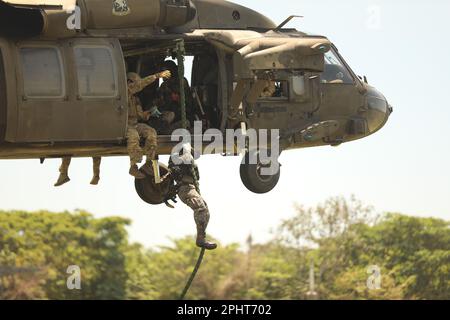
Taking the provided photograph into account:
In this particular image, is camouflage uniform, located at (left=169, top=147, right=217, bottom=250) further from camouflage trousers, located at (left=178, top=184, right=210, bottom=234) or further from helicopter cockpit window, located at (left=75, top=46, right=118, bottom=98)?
helicopter cockpit window, located at (left=75, top=46, right=118, bottom=98)

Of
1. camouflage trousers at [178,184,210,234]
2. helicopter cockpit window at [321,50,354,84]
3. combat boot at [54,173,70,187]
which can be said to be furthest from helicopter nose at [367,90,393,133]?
combat boot at [54,173,70,187]

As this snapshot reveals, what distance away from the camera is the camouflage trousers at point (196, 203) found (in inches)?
1021

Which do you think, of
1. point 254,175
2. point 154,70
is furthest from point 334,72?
point 154,70

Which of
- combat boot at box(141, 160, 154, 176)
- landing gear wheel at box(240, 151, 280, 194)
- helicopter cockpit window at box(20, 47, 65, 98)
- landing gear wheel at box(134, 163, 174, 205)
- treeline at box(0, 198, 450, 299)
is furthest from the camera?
treeline at box(0, 198, 450, 299)

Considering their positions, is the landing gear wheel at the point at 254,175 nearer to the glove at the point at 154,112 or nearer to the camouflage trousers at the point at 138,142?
the glove at the point at 154,112

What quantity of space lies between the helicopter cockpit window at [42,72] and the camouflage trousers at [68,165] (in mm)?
2759

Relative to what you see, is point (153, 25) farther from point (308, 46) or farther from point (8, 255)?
point (8, 255)

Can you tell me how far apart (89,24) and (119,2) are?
26.2 inches

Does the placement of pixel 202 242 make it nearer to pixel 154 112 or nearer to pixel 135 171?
pixel 135 171

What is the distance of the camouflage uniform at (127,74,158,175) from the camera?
26.1 meters

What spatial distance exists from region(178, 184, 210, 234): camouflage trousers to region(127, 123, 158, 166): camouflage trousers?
0.83 metres

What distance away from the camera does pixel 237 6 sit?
93.4 feet
